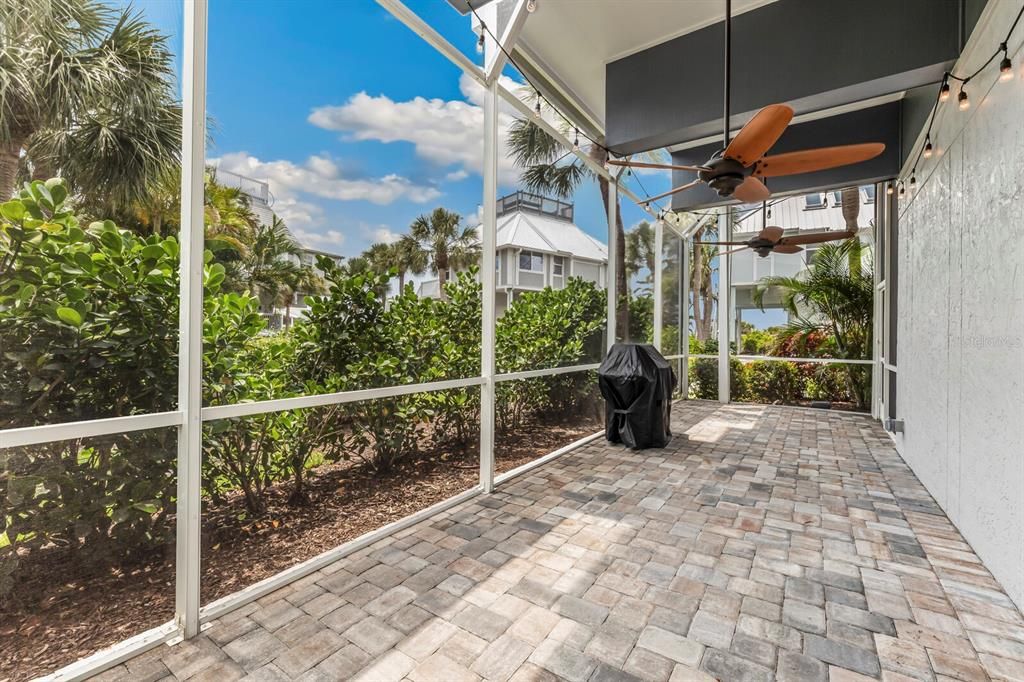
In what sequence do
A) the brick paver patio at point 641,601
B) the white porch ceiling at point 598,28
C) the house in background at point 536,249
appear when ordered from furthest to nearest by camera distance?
the house in background at point 536,249
the white porch ceiling at point 598,28
the brick paver patio at point 641,601

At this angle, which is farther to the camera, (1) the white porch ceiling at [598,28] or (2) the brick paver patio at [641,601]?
(1) the white porch ceiling at [598,28]

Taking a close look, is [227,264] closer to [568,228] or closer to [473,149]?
[473,149]

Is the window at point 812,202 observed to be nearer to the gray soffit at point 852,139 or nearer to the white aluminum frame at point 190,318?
the gray soffit at point 852,139

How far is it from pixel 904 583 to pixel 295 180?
389 cm

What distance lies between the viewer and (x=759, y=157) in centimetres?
292

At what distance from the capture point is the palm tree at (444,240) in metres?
3.29

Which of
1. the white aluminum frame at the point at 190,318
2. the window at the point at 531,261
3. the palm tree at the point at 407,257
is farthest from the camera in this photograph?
the window at the point at 531,261

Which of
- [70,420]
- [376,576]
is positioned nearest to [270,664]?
[376,576]

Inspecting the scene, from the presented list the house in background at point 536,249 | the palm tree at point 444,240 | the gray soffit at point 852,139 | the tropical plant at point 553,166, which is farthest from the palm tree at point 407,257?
the gray soffit at point 852,139

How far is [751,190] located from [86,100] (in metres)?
3.83

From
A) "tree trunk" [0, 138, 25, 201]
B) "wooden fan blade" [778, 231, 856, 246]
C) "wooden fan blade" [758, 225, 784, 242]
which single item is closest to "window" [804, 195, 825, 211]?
"wooden fan blade" [778, 231, 856, 246]

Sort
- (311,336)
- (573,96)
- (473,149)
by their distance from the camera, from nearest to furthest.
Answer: (311,336), (473,149), (573,96)

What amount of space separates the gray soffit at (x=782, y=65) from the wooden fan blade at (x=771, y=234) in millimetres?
1995

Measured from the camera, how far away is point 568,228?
5082 mm
